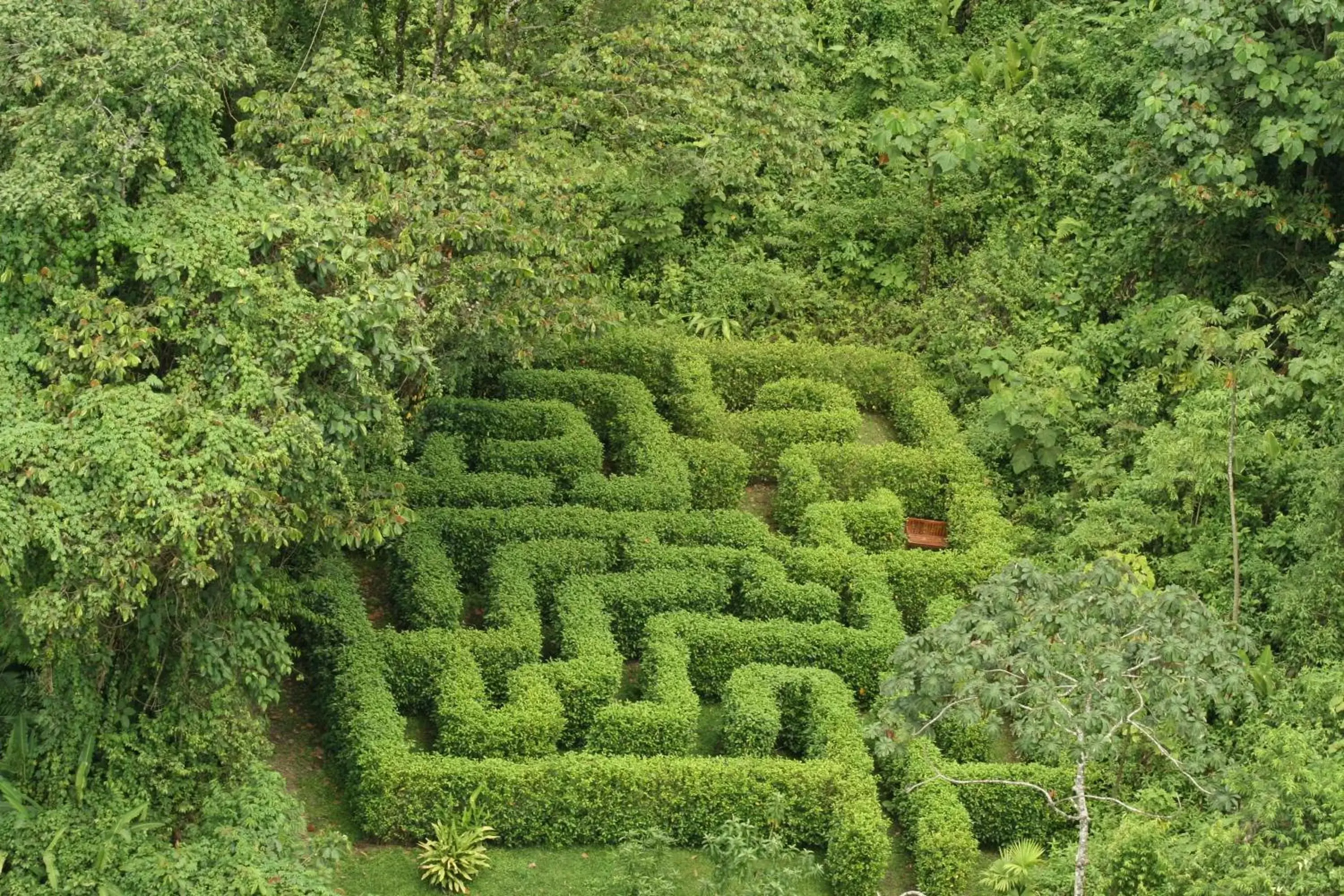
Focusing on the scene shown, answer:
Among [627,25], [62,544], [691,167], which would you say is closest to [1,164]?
[62,544]

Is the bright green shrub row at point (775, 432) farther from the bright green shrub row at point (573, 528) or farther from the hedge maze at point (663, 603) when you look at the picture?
the bright green shrub row at point (573, 528)

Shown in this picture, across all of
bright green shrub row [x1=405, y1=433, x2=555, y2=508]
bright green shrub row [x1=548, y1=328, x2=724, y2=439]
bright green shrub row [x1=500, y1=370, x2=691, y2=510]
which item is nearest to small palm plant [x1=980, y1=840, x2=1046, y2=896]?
bright green shrub row [x1=500, y1=370, x2=691, y2=510]

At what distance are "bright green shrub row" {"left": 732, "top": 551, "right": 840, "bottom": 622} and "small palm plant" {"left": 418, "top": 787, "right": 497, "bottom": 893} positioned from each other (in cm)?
411

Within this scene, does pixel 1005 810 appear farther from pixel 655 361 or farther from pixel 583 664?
pixel 655 361

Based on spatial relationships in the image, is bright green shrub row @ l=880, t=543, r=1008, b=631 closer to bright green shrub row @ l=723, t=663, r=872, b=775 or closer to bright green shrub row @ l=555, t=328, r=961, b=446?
bright green shrub row @ l=723, t=663, r=872, b=775

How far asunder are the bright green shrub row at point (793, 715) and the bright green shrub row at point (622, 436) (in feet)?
10.7

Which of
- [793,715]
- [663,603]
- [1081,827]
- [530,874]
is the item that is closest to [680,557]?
[663,603]

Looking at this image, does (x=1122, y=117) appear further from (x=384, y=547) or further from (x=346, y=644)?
(x=346, y=644)

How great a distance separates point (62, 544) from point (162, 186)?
10.3 ft

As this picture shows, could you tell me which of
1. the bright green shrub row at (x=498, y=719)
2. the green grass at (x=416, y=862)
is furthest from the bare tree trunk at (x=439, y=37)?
the green grass at (x=416, y=862)

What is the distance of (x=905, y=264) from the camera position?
23312 millimetres

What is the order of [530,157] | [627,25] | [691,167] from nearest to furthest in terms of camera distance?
[530,157]
[627,25]
[691,167]

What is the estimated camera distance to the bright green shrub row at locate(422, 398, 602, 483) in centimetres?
1881

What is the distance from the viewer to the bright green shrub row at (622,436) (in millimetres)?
18375
